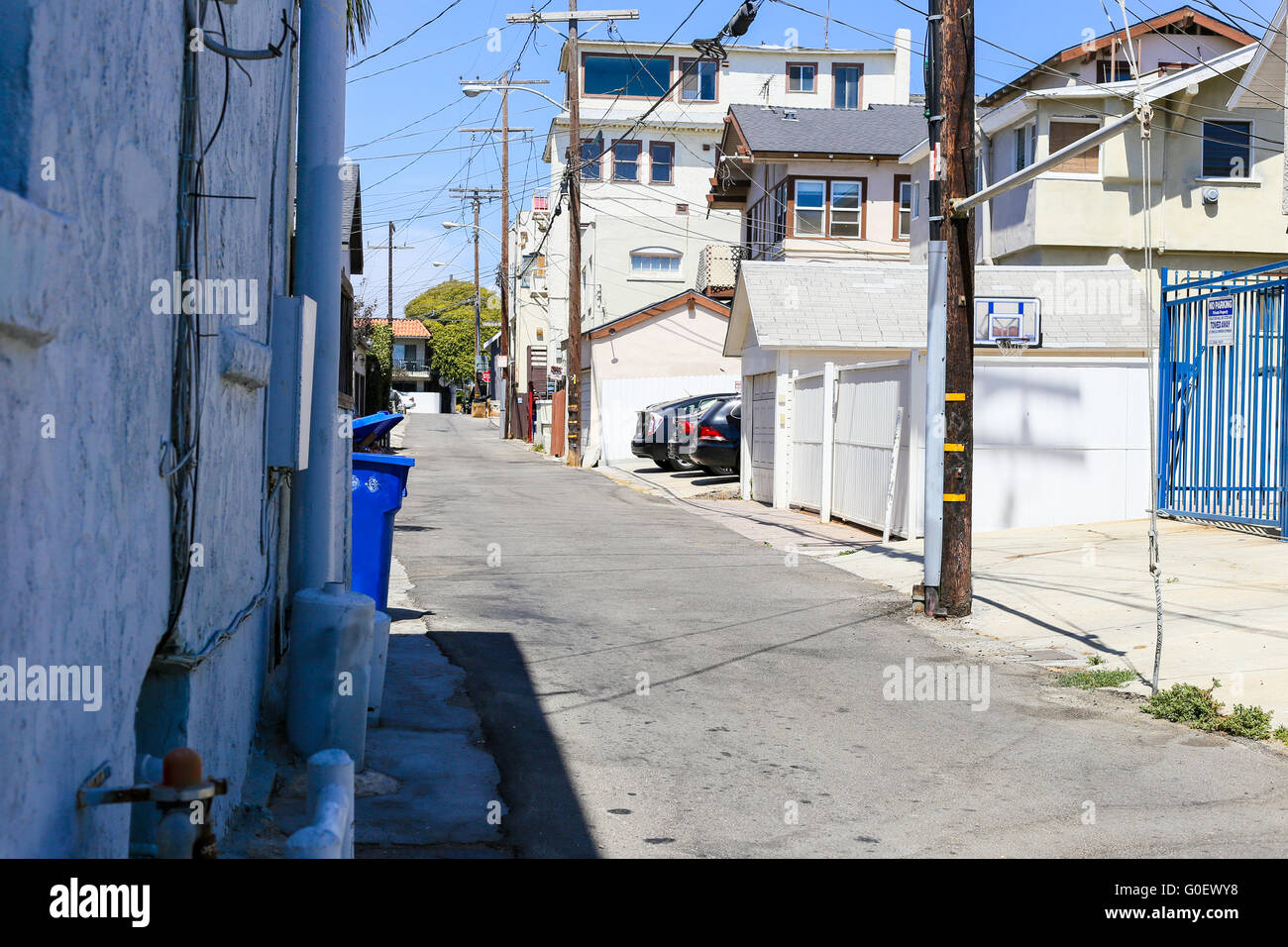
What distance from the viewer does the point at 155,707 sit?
3.73 meters

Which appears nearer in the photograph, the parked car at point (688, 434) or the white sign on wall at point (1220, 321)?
the white sign on wall at point (1220, 321)

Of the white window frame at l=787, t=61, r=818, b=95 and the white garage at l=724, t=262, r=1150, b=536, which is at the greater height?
the white window frame at l=787, t=61, r=818, b=95

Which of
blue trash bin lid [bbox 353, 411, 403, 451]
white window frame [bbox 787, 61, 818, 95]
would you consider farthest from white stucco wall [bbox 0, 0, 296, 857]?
white window frame [bbox 787, 61, 818, 95]

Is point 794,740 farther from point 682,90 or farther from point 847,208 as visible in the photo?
point 682,90

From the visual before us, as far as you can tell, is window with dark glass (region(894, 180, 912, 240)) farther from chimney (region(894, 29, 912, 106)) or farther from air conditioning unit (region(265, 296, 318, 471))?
air conditioning unit (region(265, 296, 318, 471))

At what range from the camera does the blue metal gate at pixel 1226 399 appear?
13.1 meters

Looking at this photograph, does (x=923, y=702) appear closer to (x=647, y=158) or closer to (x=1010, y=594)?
(x=1010, y=594)

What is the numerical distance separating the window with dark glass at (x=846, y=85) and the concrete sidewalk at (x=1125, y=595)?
153 ft

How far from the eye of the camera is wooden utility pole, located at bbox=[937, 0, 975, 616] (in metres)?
10.4

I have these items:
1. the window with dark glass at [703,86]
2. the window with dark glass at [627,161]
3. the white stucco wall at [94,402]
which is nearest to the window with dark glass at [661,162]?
the window with dark glass at [627,161]

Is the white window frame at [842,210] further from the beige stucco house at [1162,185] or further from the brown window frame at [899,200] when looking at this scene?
the beige stucco house at [1162,185]

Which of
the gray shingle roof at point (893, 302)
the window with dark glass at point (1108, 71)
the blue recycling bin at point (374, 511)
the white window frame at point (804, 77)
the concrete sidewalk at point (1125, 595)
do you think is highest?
the white window frame at point (804, 77)

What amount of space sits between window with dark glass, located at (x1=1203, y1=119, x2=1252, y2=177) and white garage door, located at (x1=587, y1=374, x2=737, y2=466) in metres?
13.5
